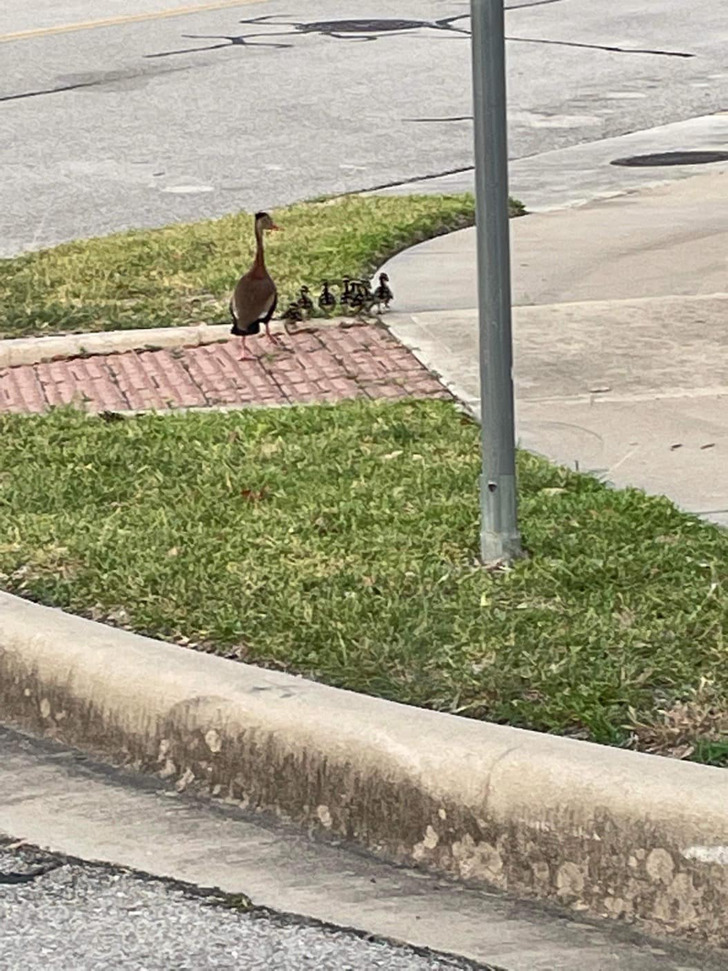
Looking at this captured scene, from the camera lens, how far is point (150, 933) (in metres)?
3.82

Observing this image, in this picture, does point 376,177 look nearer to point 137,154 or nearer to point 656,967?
point 137,154

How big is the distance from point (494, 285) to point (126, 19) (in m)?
16.8

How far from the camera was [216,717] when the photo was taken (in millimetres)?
4383

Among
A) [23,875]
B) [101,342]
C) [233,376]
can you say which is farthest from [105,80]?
[23,875]

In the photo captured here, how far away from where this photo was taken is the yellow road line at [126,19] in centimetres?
2025

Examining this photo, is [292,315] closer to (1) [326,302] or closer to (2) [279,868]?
(1) [326,302]

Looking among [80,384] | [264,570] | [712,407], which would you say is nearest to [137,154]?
[80,384]

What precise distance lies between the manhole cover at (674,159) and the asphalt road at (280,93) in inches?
33.4

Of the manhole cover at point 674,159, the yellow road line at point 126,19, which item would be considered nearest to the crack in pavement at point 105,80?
the yellow road line at point 126,19

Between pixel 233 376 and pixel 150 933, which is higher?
pixel 233 376

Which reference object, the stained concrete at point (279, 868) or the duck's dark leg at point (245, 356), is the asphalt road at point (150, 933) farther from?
the duck's dark leg at point (245, 356)

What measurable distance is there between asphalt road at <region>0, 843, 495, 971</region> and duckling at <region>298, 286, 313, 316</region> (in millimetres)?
4647

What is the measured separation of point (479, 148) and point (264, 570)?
1149 mm

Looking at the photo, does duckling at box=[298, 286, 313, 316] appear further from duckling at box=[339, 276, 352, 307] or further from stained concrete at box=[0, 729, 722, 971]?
stained concrete at box=[0, 729, 722, 971]
